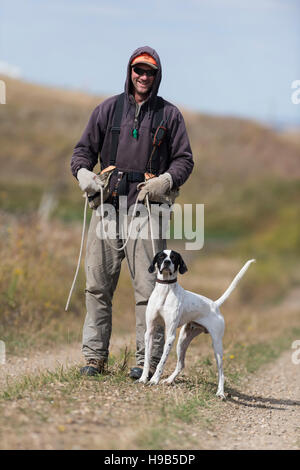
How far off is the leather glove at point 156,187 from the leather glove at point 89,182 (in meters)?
0.35

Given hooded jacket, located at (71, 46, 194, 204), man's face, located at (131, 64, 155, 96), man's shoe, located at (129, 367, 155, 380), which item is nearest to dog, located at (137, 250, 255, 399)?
man's shoe, located at (129, 367, 155, 380)

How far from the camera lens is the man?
5.93 meters

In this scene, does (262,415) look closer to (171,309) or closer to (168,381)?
(168,381)

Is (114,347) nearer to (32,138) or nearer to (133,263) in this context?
(133,263)

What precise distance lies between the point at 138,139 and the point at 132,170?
265 millimetres

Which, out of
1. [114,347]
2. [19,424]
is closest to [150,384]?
[19,424]

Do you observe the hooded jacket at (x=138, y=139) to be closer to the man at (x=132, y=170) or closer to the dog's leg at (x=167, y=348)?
the man at (x=132, y=170)

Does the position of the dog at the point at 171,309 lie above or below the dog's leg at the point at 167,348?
above

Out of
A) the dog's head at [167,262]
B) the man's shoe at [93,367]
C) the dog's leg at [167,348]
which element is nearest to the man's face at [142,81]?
the dog's head at [167,262]

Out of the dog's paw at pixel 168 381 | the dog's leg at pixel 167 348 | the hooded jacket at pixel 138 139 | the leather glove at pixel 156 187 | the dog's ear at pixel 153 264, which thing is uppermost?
the hooded jacket at pixel 138 139

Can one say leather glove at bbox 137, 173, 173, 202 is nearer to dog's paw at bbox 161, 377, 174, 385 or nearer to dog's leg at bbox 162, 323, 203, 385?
dog's leg at bbox 162, 323, 203, 385

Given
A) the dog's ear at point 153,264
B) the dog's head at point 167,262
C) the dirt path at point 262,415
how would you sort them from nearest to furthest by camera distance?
1. the dirt path at point 262,415
2. the dog's head at point 167,262
3. the dog's ear at point 153,264

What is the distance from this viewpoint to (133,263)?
19.9ft

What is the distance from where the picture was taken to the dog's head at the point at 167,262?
5543 millimetres
